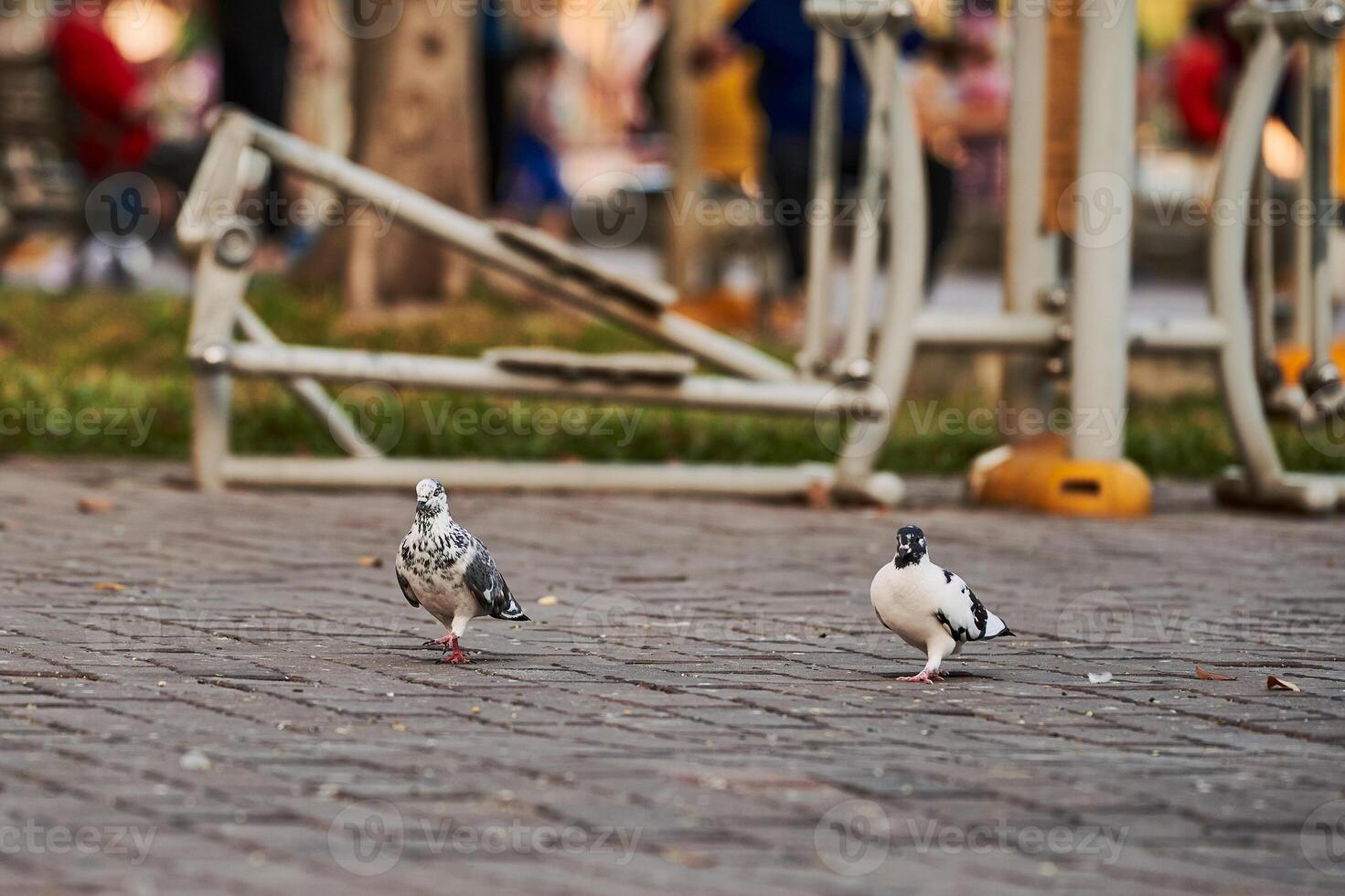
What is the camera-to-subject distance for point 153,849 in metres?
3.51

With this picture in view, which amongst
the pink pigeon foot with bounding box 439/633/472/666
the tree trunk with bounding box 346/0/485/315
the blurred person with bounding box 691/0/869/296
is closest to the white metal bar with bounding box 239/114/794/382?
the pink pigeon foot with bounding box 439/633/472/666

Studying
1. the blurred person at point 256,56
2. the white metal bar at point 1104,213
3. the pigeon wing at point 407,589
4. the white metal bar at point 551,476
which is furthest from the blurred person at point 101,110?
the pigeon wing at point 407,589

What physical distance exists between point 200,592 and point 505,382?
84.2 inches

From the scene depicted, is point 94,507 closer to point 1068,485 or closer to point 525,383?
point 525,383

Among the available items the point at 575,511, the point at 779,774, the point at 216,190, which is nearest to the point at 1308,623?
the point at 779,774

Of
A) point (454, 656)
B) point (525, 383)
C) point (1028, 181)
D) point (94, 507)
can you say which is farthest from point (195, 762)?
point (1028, 181)

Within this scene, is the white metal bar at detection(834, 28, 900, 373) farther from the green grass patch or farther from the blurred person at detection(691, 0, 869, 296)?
the blurred person at detection(691, 0, 869, 296)

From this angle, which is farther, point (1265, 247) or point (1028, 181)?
point (1265, 247)

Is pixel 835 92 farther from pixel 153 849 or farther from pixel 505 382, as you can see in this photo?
pixel 153 849

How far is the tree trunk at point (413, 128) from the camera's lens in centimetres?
1269

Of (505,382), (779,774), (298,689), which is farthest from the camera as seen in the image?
(505,382)

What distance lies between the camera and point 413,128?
12.7m

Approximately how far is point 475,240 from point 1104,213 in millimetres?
2117

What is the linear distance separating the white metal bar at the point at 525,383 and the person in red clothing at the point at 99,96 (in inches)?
284
